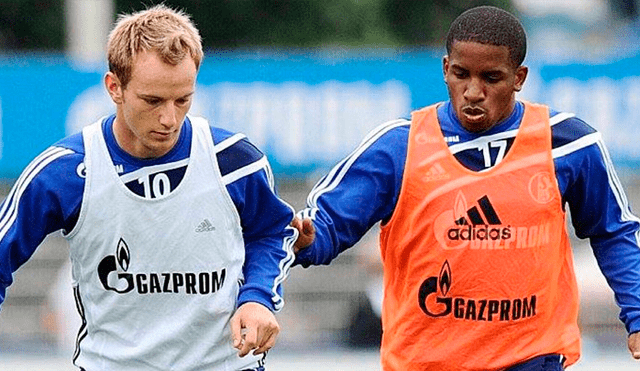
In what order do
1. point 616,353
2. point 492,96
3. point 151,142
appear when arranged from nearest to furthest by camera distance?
point 151,142, point 492,96, point 616,353

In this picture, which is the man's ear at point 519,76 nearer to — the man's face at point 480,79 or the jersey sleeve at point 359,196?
the man's face at point 480,79

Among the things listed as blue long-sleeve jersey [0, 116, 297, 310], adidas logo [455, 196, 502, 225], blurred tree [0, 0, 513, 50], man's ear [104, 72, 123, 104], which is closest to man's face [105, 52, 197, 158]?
man's ear [104, 72, 123, 104]

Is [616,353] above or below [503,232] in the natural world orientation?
below

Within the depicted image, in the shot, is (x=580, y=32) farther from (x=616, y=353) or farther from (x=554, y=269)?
(x=554, y=269)

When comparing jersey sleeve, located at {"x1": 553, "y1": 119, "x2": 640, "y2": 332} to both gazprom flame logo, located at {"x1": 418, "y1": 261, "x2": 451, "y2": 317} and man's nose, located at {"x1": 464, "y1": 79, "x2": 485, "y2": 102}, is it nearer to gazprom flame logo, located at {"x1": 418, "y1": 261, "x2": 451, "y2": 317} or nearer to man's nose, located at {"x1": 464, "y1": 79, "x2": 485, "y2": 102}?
man's nose, located at {"x1": 464, "y1": 79, "x2": 485, "y2": 102}

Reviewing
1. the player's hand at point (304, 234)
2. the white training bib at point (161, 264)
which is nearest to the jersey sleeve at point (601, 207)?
the player's hand at point (304, 234)

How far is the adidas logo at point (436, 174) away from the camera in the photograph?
664 cm

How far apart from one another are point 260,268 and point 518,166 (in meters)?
1.03

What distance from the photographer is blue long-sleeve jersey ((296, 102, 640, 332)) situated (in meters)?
6.66


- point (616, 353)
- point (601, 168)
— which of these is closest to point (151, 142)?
point (601, 168)

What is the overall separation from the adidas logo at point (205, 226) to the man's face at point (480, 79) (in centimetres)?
99

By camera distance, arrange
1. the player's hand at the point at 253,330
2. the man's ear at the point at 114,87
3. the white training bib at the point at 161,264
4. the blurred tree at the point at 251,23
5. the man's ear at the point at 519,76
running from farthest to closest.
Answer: the blurred tree at the point at 251,23
the man's ear at the point at 519,76
the white training bib at the point at 161,264
the man's ear at the point at 114,87
the player's hand at the point at 253,330

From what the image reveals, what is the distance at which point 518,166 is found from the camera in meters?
6.64

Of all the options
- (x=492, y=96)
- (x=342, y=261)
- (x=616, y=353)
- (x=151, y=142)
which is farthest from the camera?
(x=342, y=261)
